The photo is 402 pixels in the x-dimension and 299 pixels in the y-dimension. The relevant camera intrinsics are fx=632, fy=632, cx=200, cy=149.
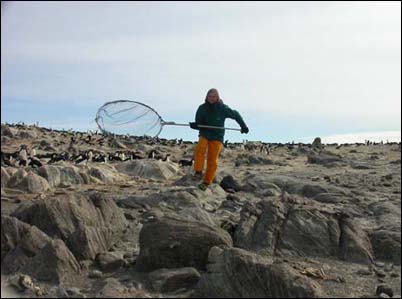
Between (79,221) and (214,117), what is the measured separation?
4.21 metres

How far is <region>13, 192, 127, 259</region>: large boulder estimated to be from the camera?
794cm

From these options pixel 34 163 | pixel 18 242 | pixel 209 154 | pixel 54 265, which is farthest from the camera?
pixel 34 163

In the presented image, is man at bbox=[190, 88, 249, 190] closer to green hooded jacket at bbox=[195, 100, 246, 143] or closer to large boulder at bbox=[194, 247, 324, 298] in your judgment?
green hooded jacket at bbox=[195, 100, 246, 143]

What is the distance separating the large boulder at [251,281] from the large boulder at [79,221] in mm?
1930

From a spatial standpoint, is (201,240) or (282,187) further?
(282,187)

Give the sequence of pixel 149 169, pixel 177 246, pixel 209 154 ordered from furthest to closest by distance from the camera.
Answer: pixel 149 169 < pixel 209 154 < pixel 177 246

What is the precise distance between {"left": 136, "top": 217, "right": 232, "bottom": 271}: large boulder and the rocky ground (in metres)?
0.01

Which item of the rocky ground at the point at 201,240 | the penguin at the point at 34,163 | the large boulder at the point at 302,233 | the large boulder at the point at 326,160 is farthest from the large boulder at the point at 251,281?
the large boulder at the point at 326,160

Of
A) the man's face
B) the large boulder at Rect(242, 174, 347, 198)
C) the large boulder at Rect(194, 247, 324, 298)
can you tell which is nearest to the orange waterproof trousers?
the man's face

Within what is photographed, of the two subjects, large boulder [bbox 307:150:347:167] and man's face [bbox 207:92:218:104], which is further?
large boulder [bbox 307:150:347:167]

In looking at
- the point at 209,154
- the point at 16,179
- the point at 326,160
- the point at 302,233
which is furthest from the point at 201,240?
the point at 326,160

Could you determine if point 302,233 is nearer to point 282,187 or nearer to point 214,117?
point 282,187

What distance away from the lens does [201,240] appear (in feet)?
24.7

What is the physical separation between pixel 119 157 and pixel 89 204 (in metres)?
8.29
